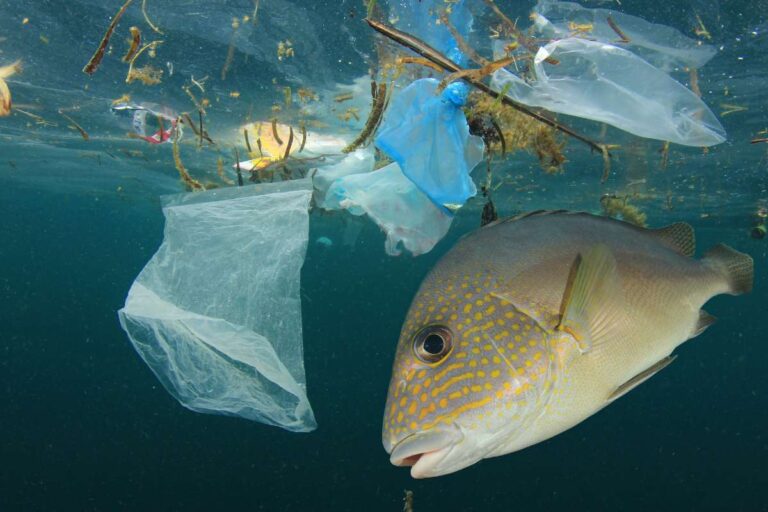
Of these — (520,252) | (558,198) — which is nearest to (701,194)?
(558,198)

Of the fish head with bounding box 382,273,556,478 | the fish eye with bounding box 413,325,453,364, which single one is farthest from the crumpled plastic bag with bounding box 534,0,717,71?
the fish eye with bounding box 413,325,453,364

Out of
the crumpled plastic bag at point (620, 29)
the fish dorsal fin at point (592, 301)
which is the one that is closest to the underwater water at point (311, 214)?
the crumpled plastic bag at point (620, 29)

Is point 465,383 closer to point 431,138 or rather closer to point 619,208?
point 431,138

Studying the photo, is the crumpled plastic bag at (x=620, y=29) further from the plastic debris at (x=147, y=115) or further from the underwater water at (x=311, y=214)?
the plastic debris at (x=147, y=115)

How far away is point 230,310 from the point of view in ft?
10.3

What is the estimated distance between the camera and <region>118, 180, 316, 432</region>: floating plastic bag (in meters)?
3.05

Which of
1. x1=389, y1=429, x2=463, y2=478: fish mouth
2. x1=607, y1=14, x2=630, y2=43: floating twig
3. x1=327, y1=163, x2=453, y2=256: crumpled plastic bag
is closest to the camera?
x1=389, y1=429, x2=463, y2=478: fish mouth

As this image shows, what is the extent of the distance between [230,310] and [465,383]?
187cm

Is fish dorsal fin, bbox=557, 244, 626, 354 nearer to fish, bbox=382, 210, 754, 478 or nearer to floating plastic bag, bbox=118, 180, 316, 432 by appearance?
fish, bbox=382, 210, 754, 478

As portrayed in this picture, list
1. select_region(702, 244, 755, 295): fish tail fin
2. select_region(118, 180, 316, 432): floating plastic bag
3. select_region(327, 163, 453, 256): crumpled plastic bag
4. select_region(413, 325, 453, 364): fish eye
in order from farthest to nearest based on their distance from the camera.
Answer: select_region(327, 163, 453, 256): crumpled plastic bag, select_region(118, 180, 316, 432): floating plastic bag, select_region(702, 244, 755, 295): fish tail fin, select_region(413, 325, 453, 364): fish eye

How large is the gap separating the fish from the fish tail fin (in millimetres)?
394

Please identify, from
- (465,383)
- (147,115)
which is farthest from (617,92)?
(147,115)

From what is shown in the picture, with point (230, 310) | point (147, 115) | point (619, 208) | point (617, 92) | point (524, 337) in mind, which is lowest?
point (147, 115)

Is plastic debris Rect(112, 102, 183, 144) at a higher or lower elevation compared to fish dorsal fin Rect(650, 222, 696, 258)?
lower
